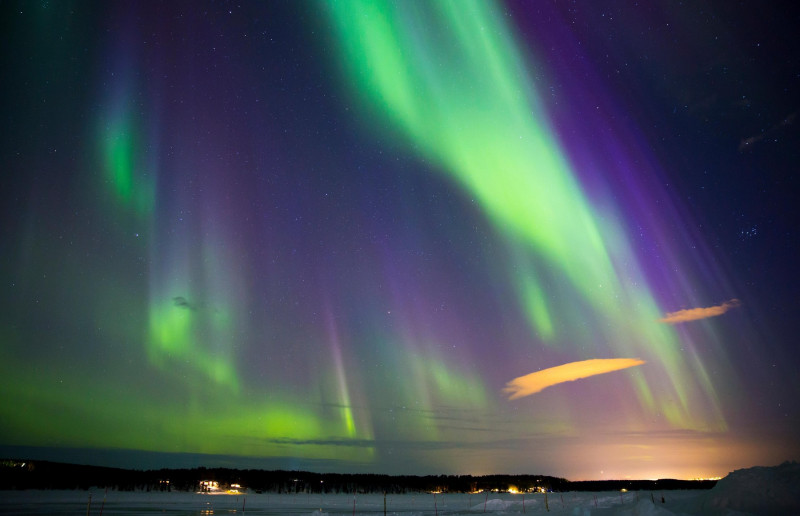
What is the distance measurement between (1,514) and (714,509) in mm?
55364

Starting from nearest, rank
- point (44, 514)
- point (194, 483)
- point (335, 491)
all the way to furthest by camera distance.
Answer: point (44, 514)
point (194, 483)
point (335, 491)

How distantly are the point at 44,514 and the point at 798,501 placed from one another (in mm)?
55429

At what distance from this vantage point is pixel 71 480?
531 ft

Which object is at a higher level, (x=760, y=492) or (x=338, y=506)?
(x=760, y=492)

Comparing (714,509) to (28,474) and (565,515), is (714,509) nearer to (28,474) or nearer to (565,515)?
(565,515)

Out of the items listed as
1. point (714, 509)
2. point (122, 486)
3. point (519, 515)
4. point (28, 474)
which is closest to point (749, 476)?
point (714, 509)

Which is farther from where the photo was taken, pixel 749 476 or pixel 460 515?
pixel 460 515

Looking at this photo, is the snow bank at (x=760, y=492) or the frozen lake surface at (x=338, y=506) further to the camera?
the frozen lake surface at (x=338, y=506)

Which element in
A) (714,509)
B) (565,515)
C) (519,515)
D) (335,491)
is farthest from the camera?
(335,491)

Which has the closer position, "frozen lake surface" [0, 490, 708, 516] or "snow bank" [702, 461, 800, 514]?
"snow bank" [702, 461, 800, 514]

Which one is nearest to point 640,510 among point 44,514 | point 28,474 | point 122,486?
point 44,514

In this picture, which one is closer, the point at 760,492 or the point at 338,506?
the point at 760,492

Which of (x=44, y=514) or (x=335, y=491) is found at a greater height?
(x=44, y=514)

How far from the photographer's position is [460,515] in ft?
157
